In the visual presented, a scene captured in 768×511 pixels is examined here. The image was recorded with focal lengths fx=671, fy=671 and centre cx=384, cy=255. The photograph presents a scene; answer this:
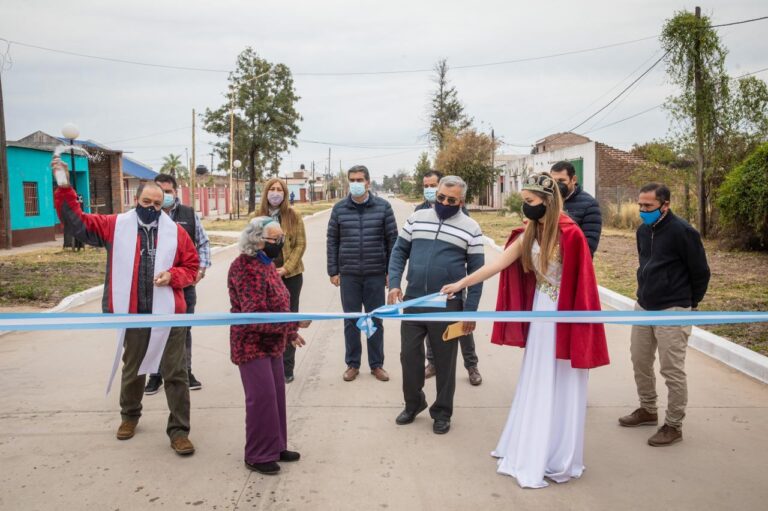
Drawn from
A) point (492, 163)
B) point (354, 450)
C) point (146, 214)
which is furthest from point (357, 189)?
point (492, 163)

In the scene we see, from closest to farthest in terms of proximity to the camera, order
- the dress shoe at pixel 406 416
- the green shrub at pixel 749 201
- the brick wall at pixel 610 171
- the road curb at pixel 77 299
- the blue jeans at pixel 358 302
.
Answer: the dress shoe at pixel 406 416 < the blue jeans at pixel 358 302 < the road curb at pixel 77 299 < the green shrub at pixel 749 201 < the brick wall at pixel 610 171

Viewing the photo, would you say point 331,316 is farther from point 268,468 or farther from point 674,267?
point 674,267

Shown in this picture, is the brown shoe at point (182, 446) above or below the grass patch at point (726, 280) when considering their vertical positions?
below

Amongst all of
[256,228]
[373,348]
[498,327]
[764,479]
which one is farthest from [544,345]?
[373,348]

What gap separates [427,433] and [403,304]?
1024 mm

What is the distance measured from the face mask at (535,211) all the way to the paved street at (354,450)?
5.50 ft

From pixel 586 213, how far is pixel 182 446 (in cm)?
376

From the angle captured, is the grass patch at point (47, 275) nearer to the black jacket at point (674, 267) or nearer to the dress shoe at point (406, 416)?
the dress shoe at point (406, 416)

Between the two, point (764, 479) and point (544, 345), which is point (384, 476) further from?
point (764, 479)

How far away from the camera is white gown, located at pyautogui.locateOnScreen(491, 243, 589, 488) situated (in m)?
4.18

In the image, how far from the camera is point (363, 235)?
21.3ft

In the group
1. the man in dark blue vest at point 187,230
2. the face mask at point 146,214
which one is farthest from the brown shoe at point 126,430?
the face mask at point 146,214

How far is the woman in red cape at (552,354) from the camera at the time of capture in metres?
4.18

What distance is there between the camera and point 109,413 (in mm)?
5523
